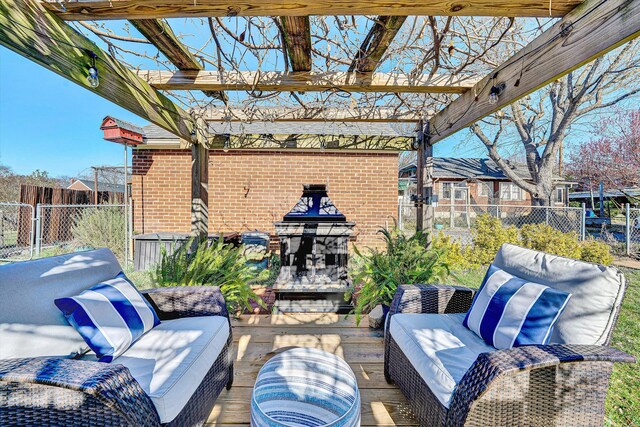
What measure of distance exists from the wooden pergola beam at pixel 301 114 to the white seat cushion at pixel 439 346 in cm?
235

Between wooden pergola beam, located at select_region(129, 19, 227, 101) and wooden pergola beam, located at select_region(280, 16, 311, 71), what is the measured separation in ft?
2.57

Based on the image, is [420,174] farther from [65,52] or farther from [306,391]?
[65,52]

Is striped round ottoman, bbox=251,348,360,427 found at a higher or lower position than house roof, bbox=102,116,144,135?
lower

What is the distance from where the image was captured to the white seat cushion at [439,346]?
139 centimetres

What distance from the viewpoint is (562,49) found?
66.5 inches

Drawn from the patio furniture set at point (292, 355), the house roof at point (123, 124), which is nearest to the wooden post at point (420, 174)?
the patio furniture set at point (292, 355)

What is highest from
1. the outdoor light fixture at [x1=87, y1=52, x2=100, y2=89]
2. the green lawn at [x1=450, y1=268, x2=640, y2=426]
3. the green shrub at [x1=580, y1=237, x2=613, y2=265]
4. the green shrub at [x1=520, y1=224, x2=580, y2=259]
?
the outdoor light fixture at [x1=87, y1=52, x2=100, y2=89]

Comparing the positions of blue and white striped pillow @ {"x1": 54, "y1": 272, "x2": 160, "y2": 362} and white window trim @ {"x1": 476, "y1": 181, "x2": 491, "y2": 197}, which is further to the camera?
white window trim @ {"x1": 476, "y1": 181, "x2": 491, "y2": 197}

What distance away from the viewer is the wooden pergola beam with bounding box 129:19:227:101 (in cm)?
Answer: 190

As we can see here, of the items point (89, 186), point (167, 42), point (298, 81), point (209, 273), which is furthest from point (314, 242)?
point (89, 186)

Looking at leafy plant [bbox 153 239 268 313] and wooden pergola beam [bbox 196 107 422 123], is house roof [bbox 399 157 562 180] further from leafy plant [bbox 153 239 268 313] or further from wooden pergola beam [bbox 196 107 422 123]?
leafy plant [bbox 153 239 268 313]

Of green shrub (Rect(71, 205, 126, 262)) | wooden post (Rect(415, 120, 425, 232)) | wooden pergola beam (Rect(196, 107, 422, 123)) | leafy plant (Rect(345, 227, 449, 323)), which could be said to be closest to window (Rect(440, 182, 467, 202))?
wooden post (Rect(415, 120, 425, 232))

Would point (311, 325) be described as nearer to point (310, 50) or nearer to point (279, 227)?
point (279, 227)

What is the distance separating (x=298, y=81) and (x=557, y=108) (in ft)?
25.1
